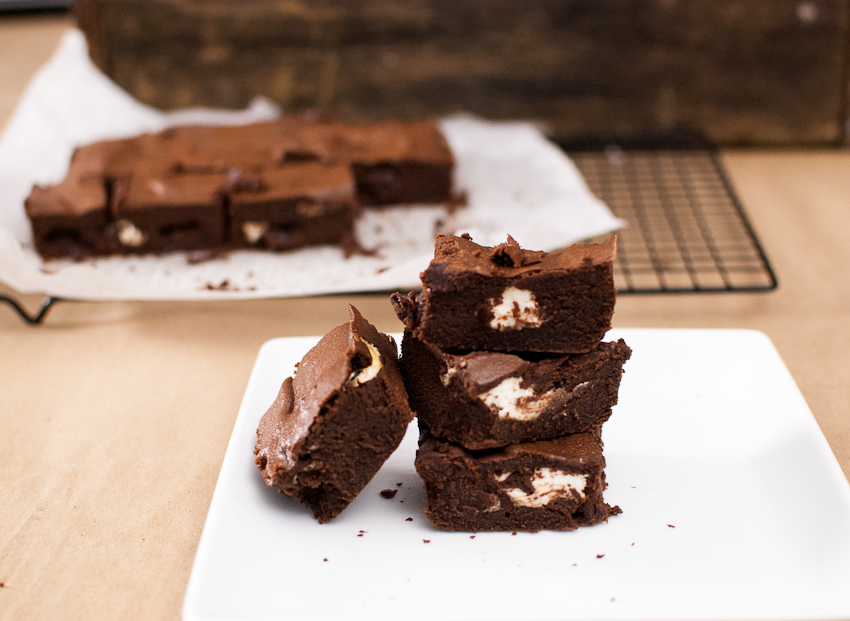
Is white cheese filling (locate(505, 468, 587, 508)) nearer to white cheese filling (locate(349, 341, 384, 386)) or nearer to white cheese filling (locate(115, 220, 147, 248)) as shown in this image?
white cheese filling (locate(349, 341, 384, 386))

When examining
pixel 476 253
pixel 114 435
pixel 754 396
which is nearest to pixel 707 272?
pixel 754 396

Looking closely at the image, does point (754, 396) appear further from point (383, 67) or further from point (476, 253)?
point (383, 67)

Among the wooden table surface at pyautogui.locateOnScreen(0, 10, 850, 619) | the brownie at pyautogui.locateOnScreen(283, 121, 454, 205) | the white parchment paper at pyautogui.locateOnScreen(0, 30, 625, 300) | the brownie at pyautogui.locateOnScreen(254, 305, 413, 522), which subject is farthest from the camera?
the brownie at pyautogui.locateOnScreen(283, 121, 454, 205)

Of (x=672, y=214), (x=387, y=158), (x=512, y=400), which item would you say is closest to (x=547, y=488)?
(x=512, y=400)

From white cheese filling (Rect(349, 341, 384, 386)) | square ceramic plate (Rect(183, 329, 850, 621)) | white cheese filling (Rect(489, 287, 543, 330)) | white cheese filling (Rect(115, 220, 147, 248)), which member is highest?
white cheese filling (Rect(489, 287, 543, 330))

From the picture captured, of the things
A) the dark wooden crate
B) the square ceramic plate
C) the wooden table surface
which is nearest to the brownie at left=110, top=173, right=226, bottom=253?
the wooden table surface

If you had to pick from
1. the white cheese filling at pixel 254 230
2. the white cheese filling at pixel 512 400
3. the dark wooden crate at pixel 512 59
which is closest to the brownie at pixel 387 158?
the white cheese filling at pixel 254 230

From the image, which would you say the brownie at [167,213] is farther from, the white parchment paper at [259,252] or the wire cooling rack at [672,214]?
the wire cooling rack at [672,214]
